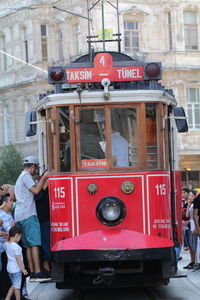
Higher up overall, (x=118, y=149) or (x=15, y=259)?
(x=118, y=149)

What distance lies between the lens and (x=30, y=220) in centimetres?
1171

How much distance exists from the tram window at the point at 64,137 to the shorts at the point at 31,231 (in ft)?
3.00

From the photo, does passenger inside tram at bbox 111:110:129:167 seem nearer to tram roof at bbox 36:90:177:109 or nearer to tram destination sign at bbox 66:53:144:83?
tram roof at bbox 36:90:177:109

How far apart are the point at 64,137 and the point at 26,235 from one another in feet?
4.99

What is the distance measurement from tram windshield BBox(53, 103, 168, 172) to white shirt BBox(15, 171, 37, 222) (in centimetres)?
59

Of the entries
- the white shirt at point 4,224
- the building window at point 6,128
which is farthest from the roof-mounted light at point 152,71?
the building window at point 6,128

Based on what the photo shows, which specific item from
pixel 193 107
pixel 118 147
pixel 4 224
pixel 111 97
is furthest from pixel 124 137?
pixel 193 107

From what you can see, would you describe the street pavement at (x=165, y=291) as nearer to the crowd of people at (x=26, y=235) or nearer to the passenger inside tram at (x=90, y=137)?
the crowd of people at (x=26, y=235)

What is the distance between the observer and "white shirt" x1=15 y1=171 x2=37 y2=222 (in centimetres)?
1173

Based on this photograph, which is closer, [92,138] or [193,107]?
[92,138]

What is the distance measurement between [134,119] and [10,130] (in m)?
37.2

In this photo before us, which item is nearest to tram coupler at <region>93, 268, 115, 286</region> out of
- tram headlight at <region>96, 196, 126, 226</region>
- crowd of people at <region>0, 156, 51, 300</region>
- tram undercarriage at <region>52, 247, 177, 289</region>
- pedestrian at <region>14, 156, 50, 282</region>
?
tram undercarriage at <region>52, 247, 177, 289</region>

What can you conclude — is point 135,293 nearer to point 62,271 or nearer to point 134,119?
point 62,271

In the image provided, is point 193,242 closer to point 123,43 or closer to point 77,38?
point 123,43
